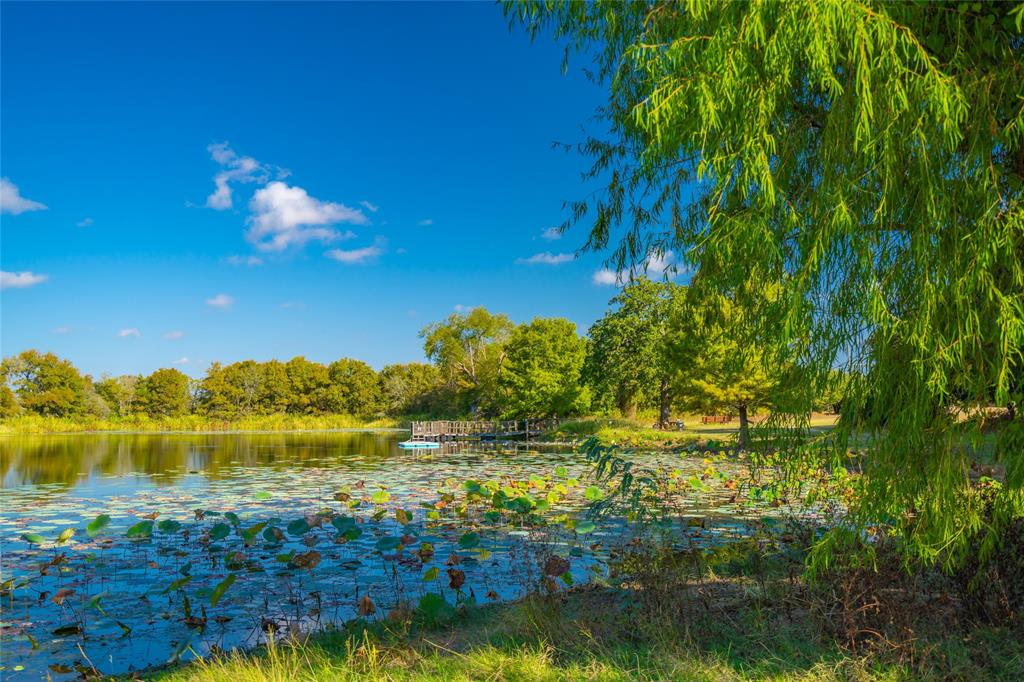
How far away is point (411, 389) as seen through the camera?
70562 mm

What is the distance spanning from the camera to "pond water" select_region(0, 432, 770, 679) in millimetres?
5719

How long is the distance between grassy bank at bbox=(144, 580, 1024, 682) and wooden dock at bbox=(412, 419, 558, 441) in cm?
3441

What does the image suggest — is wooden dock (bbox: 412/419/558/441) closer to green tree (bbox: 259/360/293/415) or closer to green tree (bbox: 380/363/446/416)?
green tree (bbox: 380/363/446/416)

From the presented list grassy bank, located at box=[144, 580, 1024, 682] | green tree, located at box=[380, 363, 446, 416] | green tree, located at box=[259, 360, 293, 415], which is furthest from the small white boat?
green tree, located at box=[259, 360, 293, 415]

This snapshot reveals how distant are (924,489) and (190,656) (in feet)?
17.5

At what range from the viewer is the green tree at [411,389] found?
6500 cm

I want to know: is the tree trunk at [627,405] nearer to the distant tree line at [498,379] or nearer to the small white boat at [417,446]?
the distant tree line at [498,379]

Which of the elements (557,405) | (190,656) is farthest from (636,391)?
(190,656)

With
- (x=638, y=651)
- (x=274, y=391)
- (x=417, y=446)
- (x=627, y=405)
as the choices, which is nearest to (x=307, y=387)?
(x=274, y=391)

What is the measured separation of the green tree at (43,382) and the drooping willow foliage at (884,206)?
6952 cm

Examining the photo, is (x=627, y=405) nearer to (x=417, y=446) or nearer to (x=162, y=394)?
(x=417, y=446)

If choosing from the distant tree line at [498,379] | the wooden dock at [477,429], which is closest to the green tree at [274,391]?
the distant tree line at [498,379]

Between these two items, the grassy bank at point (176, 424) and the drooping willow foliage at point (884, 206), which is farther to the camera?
the grassy bank at point (176, 424)

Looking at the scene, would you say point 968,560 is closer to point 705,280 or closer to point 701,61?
point 705,280
